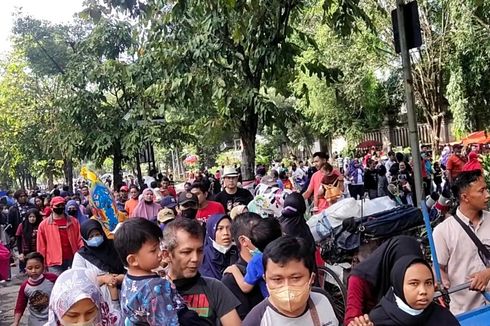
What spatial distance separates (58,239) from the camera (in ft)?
22.3

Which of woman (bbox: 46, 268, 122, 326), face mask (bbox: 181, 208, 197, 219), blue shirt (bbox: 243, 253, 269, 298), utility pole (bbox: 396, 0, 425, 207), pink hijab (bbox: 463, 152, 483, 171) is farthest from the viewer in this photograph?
pink hijab (bbox: 463, 152, 483, 171)

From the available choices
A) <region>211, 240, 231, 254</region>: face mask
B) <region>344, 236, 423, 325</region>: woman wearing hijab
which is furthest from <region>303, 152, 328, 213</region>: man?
<region>344, 236, 423, 325</region>: woman wearing hijab

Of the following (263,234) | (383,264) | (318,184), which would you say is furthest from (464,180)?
(318,184)

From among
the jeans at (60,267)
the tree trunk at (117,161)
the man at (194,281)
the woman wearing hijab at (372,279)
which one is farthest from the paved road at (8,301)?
the tree trunk at (117,161)

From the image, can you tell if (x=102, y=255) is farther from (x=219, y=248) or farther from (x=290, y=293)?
(x=290, y=293)

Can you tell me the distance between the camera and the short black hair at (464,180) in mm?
3702

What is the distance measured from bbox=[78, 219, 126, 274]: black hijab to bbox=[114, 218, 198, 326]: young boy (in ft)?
5.92

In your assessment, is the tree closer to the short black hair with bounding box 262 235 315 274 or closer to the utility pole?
the utility pole

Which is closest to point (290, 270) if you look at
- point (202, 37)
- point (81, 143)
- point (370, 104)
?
point (202, 37)

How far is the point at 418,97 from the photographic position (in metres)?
27.7

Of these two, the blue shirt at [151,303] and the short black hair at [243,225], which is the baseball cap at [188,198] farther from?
the blue shirt at [151,303]

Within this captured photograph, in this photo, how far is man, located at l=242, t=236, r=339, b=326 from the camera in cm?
245

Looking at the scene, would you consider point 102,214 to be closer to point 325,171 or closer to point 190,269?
point 325,171

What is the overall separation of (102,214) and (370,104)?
26.6 metres
